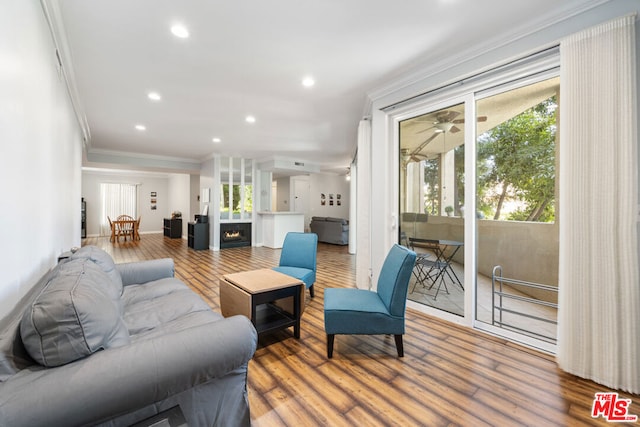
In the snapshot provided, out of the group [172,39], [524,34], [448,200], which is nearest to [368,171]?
[448,200]

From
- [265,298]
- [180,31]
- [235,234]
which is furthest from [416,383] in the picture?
[235,234]

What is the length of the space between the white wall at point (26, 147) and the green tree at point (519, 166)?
344 cm

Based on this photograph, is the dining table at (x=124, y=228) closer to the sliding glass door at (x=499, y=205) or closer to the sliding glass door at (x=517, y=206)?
the sliding glass door at (x=499, y=205)

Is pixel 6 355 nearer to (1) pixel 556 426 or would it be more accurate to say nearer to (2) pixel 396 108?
(1) pixel 556 426

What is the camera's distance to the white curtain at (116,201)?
9.99 m

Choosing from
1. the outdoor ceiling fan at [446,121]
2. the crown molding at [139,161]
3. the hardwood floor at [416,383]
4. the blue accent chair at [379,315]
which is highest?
the crown molding at [139,161]

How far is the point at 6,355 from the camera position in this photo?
3.05 ft

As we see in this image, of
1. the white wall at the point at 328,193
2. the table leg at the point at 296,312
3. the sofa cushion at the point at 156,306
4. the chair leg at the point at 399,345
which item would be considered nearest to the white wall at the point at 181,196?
the white wall at the point at 328,193

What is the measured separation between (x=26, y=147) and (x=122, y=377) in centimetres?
162

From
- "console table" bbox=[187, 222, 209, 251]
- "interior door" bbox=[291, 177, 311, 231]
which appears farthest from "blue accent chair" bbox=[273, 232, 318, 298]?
"interior door" bbox=[291, 177, 311, 231]

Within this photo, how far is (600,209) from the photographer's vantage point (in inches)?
70.1

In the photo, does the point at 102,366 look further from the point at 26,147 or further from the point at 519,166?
the point at 519,166

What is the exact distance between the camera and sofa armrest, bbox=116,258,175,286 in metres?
2.53

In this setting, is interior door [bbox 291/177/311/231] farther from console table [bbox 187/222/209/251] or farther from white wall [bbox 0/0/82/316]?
white wall [bbox 0/0/82/316]
